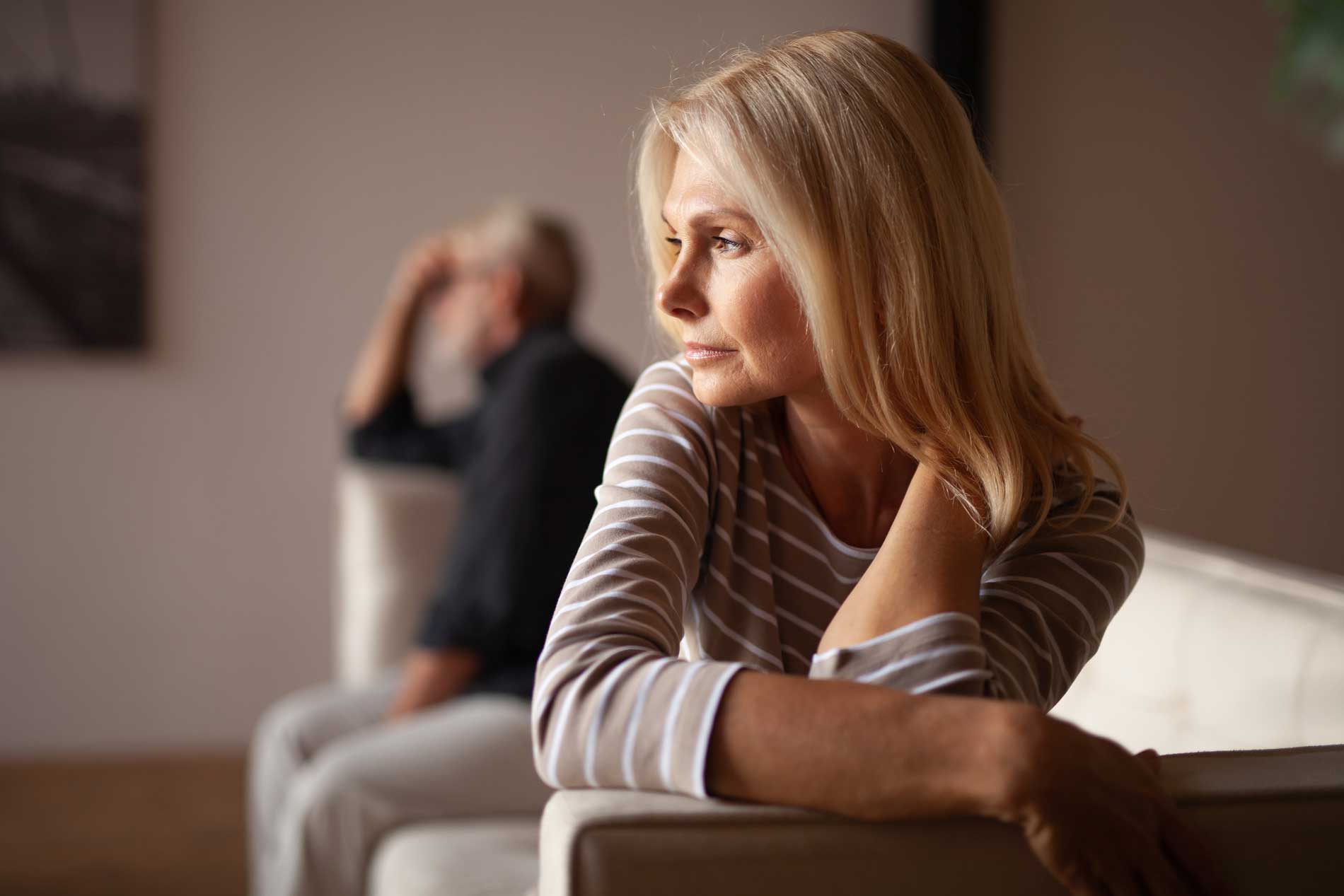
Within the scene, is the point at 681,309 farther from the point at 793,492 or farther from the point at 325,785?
the point at 325,785

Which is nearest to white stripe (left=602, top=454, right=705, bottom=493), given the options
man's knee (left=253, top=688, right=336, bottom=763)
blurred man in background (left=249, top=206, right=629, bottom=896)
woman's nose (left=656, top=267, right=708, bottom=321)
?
woman's nose (left=656, top=267, right=708, bottom=321)

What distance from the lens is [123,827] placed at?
2801mm

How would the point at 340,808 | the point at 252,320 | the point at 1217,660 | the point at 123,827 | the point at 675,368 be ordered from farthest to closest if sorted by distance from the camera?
the point at 252,320 < the point at 123,827 < the point at 340,808 < the point at 1217,660 < the point at 675,368

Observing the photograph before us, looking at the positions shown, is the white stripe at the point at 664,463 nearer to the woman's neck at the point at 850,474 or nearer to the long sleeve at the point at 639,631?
the long sleeve at the point at 639,631

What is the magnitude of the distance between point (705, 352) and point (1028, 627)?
11.8 inches

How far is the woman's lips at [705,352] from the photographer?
2.94 ft

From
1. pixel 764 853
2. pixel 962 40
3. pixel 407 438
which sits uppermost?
pixel 962 40

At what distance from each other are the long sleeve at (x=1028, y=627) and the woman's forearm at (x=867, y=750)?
0.07 meters

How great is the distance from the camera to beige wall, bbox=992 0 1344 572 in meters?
3.15

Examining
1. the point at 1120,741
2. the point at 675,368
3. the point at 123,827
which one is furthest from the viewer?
the point at 123,827

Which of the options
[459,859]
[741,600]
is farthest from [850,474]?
[459,859]

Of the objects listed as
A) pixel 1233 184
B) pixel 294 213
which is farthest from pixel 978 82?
pixel 294 213

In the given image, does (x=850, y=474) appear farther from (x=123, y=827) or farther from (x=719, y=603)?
(x=123, y=827)

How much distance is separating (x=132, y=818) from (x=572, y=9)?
2325 mm
